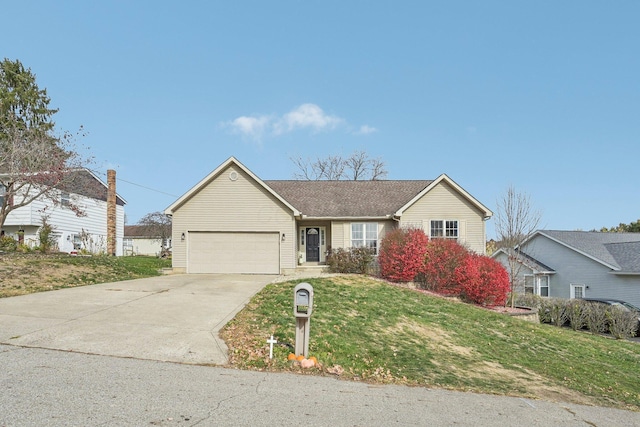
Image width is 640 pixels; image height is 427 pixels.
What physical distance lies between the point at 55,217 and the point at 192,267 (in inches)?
556

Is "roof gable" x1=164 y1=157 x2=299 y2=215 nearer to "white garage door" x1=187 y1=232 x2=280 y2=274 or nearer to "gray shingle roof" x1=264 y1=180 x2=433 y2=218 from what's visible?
"white garage door" x1=187 y1=232 x2=280 y2=274

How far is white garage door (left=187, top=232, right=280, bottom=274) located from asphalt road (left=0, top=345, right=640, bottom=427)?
553 inches

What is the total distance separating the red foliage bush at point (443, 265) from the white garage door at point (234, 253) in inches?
271

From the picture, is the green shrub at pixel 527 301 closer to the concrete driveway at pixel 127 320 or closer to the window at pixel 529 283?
the window at pixel 529 283

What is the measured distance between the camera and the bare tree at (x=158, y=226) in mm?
52594

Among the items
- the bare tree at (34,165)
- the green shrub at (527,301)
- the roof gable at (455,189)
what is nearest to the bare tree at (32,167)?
the bare tree at (34,165)

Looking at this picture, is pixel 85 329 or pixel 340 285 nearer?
pixel 85 329

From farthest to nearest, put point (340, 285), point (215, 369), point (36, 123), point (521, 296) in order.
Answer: point (36, 123) < point (521, 296) < point (340, 285) < point (215, 369)

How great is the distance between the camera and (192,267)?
838 inches

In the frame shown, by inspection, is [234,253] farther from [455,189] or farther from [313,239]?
[455,189]

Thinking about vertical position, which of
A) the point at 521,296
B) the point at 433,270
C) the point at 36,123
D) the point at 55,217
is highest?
the point at 36,123

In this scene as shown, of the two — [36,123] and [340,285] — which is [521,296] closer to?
[340,285]

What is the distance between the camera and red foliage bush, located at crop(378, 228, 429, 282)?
63.8 feet

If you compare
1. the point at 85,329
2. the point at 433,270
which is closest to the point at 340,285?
the point at 433,270
